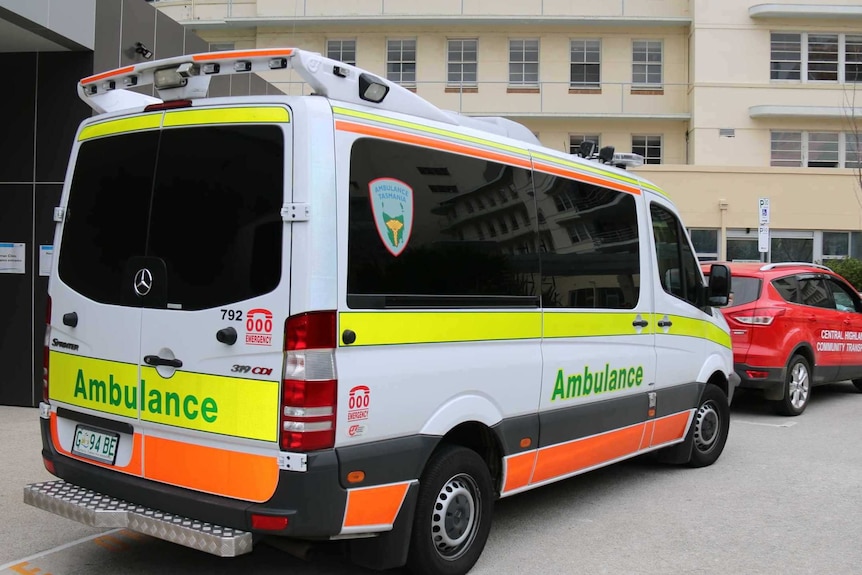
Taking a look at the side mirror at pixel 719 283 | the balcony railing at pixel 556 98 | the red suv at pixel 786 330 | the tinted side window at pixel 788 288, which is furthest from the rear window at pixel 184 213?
the balcony railing at pixel 556 98

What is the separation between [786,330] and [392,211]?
717cm

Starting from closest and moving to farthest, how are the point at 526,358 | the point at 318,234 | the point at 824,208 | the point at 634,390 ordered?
the point at 318,234
the point at 526,358
the point at 634,390
the point at 824,208

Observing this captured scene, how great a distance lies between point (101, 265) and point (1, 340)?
239 inches

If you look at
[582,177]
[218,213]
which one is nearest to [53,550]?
[218,213]

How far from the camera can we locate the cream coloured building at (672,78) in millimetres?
25141

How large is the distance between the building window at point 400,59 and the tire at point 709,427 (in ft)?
68.6

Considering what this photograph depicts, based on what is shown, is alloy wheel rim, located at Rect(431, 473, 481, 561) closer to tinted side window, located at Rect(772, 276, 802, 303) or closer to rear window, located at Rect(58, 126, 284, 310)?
rear window, located at Rect(58, 126, 284, 310)

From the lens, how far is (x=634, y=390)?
6004mm

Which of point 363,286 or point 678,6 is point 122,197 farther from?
point 678,6

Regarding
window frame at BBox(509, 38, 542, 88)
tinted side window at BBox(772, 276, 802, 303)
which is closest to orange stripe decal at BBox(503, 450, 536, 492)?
tinted side window at BBox(772, 276, 802, 303)

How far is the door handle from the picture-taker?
3.88 m

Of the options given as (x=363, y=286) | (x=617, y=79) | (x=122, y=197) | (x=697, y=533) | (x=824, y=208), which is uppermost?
(x=617, y=79)

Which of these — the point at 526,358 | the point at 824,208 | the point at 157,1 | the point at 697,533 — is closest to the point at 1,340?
the point at 526,358

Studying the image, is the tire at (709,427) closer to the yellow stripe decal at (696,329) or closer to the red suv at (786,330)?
the yellow stripe decal at (696,329)
